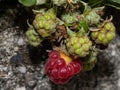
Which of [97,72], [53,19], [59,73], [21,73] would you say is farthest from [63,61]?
[97,72]

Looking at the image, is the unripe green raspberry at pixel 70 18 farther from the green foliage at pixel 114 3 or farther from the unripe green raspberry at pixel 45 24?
the green foliage at pixel 114 3

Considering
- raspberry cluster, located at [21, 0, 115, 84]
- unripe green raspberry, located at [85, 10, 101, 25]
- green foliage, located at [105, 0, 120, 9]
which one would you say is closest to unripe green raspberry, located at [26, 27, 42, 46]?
raspberry cluster, located at [21, 0, 115, 84]

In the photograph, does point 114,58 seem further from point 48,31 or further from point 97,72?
point 48,31

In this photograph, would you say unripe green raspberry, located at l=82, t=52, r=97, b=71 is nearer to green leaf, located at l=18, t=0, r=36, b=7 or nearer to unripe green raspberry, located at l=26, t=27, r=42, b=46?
unripe green raspberry, located at l=26, t=27, r=42, b=46

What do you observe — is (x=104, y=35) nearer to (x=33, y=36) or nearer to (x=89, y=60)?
(x=89, y=60)

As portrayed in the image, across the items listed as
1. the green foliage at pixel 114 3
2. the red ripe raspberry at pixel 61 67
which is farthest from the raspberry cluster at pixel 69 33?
the green foliage at pixel 114 3

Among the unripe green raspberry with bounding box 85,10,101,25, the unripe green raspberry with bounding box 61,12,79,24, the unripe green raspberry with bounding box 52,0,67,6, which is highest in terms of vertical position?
the unripe green raspberry with bounding box 52,0,67,6
